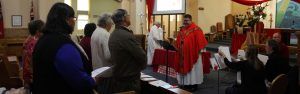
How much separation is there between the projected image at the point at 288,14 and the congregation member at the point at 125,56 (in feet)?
34.1

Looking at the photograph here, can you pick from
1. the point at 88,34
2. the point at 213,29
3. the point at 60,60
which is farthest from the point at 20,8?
the point at 60,60

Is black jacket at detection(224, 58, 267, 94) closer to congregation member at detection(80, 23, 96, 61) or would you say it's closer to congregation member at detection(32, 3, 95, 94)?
congregation member at detection(80, 23, 96, 61)

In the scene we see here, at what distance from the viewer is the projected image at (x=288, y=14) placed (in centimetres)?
1204

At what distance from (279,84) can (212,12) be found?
1126 cm

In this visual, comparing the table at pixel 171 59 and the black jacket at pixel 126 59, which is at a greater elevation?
the black jacket at pixel 126 59

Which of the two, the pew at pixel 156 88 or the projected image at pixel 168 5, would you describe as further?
the projected image at pixel 168 5

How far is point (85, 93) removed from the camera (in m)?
2.07

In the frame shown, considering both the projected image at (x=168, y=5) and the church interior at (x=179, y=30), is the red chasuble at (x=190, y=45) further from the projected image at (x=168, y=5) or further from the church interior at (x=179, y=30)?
the projected image at (x=168, y=5)

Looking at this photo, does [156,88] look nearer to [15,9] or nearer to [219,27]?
[15,9]

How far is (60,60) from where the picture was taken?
1893 mm

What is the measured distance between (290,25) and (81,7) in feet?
27.1

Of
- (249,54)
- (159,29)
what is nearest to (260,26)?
(159,29)

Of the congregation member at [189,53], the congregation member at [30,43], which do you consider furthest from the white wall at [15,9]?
the congregation member at [30,43]

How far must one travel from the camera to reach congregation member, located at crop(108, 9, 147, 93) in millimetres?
2914
